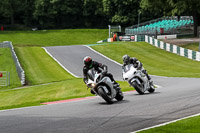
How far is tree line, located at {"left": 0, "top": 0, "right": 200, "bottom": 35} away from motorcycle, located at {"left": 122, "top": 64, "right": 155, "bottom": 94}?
69.1 metres

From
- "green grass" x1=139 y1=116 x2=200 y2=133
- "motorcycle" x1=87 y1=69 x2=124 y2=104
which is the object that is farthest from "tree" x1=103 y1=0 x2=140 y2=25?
"green grass" x1=139 y1=116 x2=200 y2=133

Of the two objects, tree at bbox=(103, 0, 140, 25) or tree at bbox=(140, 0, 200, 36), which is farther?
tree at bbox=(103, 0, 140, 25)

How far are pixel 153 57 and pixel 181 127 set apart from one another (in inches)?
1377

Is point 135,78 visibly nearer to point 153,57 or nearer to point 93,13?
point 153,57

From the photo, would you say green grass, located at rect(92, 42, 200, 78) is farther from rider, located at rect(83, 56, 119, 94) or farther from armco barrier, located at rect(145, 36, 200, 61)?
rider, located at rect(83, 56, 119, 94)

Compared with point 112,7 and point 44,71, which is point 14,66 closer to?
point 44,71

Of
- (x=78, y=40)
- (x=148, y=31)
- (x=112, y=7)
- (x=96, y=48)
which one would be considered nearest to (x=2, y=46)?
(x=96, y=48)

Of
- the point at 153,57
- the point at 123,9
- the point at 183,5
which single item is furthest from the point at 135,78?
the point at 123,9

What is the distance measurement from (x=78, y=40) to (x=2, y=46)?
2805cm

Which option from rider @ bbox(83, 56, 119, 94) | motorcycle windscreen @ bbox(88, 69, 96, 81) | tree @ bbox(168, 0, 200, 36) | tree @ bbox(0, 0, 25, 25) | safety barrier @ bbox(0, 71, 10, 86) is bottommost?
safety barrier @ bbox(0, 71, 10, 86)

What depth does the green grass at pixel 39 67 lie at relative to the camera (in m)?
29.9

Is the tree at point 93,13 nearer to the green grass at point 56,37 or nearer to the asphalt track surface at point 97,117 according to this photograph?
the green grass at point 56,37

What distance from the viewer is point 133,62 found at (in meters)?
14.8

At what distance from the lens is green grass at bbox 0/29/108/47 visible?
242ft
